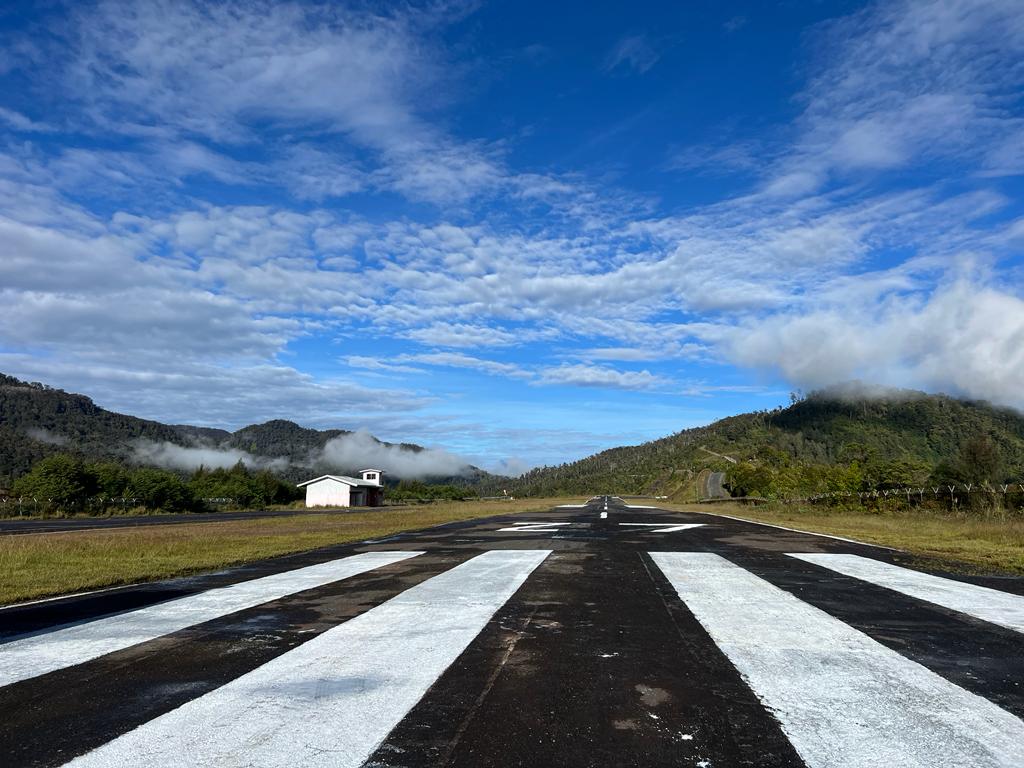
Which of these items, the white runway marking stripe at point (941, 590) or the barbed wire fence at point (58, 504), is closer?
the white runway marking stripe at point (941, 590)

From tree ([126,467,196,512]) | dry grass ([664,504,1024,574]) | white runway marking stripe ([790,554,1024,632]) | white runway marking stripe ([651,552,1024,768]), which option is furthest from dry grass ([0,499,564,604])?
tree ([126,467,196,512])

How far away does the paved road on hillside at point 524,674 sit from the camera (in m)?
3.26

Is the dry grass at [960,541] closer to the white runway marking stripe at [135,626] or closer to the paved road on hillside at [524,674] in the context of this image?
the paved road on hillside at [524,674]

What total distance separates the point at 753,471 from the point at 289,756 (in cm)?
8236

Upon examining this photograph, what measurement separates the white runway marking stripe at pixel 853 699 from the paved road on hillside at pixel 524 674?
18mm

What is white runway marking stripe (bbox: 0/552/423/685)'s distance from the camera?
502cm

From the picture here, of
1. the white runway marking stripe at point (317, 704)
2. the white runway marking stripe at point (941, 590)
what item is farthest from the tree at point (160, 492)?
the white runway marking stripe at point (317, 704)

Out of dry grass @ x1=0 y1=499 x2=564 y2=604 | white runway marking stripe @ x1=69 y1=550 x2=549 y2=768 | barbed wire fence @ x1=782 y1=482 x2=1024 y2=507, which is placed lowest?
dry grass @ x1=0 y1=499 x2=564 y2=604

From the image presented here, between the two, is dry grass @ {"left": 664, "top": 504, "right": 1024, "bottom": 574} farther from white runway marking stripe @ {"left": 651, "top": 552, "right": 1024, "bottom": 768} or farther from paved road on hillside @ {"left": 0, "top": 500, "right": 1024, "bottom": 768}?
white runway marking stripe @ {"left": 651, "top": 552, "right": 1024, "bottom": 768}

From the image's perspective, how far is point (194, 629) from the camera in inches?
239

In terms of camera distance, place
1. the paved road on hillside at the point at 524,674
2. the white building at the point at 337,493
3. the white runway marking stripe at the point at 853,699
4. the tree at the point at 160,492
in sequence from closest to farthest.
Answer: the white runway marking stripe at the point at 853,699 < the paved road on hillside at the point at 524,674 < the tree at the point at 160,492 < the white building at the point at 337,493

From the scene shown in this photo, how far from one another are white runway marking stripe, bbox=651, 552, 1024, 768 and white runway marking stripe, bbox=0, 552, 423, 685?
16.8ft

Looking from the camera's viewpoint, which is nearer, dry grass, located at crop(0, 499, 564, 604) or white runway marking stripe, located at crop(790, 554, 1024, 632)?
white runway marking stripe, located at crop(790, 554, 1024, 632)

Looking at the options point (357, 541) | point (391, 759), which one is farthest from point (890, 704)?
point (357, 541)
